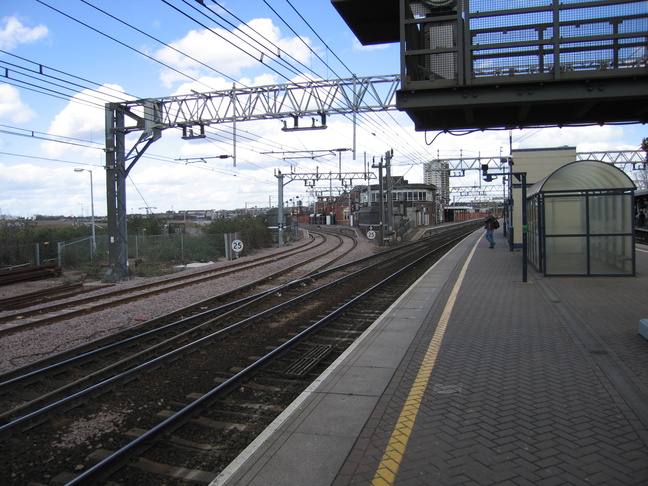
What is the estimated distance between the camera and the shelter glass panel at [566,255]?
13.8 m

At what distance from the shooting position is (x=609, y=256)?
13.7 metres

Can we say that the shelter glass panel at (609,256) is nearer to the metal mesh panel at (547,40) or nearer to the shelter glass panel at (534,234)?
the shelter glass panel at (534,234)

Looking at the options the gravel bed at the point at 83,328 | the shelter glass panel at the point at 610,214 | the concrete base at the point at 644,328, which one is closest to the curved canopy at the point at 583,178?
A: the shelter glass panel at the point at 610,214

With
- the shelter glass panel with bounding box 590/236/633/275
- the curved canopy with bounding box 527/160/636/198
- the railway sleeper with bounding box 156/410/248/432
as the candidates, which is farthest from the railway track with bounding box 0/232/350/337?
the shelter glass panel with bounding box 590/236/633/275

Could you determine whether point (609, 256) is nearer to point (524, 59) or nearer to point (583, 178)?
→ point (583, 178)

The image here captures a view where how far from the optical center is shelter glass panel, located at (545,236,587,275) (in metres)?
13.8

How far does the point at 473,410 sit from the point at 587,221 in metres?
10.6

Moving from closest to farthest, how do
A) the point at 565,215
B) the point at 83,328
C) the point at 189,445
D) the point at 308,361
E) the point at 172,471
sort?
the point at 172,471
the point at 189,445
the point at 308,361
the point at 83,328
the point at 565,215

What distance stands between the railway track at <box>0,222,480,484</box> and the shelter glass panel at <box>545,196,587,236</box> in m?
6.91

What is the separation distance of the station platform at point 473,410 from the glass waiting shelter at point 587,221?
5.01 m

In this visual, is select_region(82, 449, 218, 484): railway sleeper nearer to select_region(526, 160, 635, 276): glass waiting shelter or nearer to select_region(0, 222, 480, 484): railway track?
select_region(0, 222, 480, 484): railway track

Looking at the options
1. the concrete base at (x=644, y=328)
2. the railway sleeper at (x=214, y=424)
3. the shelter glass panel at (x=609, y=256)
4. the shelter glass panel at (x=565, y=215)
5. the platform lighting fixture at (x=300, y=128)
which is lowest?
the railway sleeper at (x=214, y=424)

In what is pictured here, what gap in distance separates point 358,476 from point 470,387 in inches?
88.3

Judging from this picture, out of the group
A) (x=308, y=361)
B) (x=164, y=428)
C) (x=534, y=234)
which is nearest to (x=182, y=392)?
(x=164, y=428)
